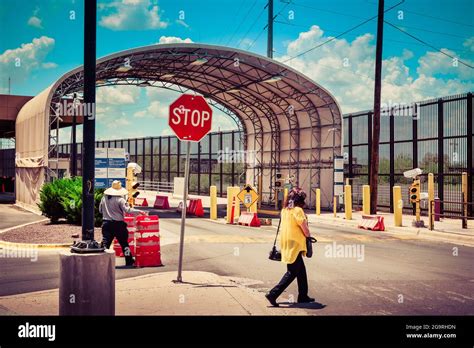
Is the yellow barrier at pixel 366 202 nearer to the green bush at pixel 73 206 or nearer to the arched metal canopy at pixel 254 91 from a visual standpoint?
the arched metal canopy at pixel 254 91

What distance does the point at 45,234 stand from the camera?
1691 centimetres

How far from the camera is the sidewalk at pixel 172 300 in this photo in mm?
7594

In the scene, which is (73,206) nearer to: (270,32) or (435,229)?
(435,229)

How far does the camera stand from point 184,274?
10.6 m

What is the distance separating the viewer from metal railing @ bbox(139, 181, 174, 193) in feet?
170

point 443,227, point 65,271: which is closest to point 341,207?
point 443,227

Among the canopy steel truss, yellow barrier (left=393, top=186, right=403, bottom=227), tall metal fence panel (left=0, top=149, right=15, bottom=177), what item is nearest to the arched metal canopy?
the canopy steel truss

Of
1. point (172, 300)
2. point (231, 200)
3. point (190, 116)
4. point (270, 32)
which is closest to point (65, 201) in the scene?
point (231, 200)

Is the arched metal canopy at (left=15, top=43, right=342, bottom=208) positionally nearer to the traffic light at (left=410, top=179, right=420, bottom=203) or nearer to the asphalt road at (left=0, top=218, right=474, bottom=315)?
the traffic light at (left=410, top=179, right=420, bottom=203)

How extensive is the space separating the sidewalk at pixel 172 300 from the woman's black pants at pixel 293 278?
29 cm

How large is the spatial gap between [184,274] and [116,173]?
697cm

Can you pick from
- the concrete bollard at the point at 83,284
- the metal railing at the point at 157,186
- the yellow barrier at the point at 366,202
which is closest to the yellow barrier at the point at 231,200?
the yellow barrier at the point at 366,202

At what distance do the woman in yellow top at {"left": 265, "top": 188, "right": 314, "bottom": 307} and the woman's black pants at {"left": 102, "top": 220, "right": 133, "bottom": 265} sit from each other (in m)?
4.72
